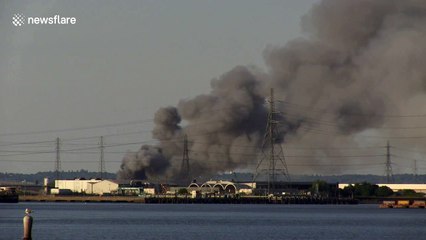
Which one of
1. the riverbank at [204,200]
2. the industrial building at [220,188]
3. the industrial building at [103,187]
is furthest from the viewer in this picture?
the industrial building at [103,187]

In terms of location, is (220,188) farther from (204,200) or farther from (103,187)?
(103,187)

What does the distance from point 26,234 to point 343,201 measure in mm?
121331

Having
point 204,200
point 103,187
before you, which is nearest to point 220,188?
point 204,200

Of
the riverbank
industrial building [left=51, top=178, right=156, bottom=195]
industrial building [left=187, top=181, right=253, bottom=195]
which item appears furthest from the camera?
industrial building [left=51, top=178, right=156, bottom=195]

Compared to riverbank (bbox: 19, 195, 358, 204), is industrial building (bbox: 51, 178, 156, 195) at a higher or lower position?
higher

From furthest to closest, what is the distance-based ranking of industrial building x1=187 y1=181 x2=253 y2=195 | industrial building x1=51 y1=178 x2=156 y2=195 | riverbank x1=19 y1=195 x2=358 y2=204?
industrial building x1=51 y1=178 x2=156 y2=195
industrial building x1=187 y1=181 x2=253 y2=195
riverbank x1=19 y1=195 x2=358 y2=204

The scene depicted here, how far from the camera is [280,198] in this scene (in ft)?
490

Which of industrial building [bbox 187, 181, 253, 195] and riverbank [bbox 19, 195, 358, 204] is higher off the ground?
industrial building [bbox 187, 181, 253, 195]

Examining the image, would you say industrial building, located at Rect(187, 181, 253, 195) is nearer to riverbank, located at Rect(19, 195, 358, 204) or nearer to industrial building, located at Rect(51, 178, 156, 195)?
riverbank, located at Rect(19, 195, 358, 204)

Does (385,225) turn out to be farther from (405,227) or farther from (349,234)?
(349,234)

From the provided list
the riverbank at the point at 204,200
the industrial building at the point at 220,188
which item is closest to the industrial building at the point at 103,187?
the riverbank at the point at 204,200

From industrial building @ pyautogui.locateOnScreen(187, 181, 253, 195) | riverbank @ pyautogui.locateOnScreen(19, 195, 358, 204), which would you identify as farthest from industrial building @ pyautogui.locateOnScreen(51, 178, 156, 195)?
industrial building @ pyautogui.locateOnScreen(187, 181, 253, 195)

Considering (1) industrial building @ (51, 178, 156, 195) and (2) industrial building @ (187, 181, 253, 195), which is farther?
(1) industrial building @ (51, 178, 156, 195)

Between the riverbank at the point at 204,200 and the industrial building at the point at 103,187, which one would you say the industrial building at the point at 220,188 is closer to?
the riverbank at the point at 204,200
